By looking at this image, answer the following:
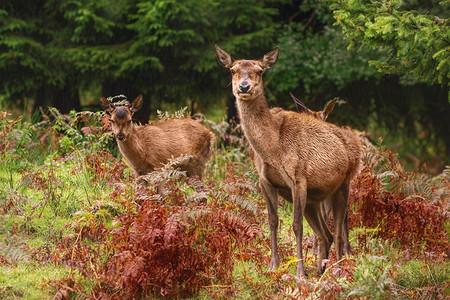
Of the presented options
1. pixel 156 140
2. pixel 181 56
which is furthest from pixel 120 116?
pixel 181 56

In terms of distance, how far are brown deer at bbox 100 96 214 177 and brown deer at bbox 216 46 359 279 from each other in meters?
2.15

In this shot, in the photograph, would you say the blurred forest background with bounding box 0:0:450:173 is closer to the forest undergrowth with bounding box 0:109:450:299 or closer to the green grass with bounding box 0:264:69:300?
the forest undergrowth with bounding box 0:109:450:299

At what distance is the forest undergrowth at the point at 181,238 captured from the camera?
9.25 metres

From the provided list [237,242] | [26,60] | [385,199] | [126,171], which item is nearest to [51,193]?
[126,171]

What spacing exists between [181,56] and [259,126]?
8.85 m

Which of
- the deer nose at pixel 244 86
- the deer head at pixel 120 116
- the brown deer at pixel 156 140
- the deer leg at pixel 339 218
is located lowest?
the deer leg at pixel 339 218

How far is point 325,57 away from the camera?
19828mm

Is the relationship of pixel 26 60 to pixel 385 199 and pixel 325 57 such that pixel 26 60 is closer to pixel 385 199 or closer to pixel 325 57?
pixel 325 57

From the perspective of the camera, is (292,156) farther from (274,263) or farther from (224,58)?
(224,58)

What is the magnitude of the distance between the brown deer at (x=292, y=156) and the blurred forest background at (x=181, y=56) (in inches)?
244

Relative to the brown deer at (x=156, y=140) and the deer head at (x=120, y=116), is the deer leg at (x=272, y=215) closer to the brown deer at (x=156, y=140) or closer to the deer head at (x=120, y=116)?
the brown deer at (x=156, y=140)

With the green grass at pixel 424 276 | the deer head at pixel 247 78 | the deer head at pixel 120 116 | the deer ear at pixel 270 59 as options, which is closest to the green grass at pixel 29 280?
the deer head at pixel 247 78

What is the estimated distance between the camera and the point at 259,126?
10.4 m

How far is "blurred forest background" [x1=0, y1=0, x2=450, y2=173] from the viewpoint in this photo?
59.5ft
